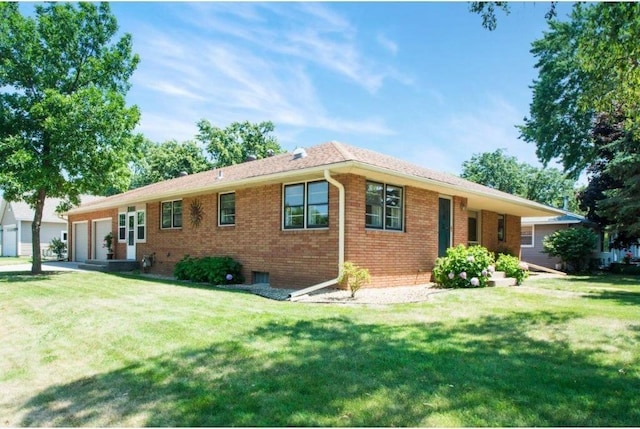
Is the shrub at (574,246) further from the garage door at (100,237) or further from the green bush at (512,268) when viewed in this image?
the garage door at (100,237)

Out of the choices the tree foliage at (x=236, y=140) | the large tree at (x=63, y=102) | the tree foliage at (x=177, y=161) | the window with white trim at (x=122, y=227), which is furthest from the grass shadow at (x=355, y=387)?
the tree foliage at (x=236, y=140)

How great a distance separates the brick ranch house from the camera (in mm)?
10570

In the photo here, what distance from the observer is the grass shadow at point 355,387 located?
3.24 meters

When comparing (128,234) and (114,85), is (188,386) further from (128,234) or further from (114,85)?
(128,234)

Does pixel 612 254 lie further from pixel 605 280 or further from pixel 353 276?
pixel 353 276

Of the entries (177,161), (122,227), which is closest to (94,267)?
(122,227)

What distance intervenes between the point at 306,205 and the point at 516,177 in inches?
1731

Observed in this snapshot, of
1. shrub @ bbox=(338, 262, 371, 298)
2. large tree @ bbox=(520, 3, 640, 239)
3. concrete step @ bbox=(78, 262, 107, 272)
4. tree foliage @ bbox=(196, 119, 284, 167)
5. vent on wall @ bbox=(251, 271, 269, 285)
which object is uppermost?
tree foliage @ bbox=(196, 119, 284, 167)

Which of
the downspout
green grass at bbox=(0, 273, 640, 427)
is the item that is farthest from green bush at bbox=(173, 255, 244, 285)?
green grass at bbox=(0, 273, 640, 427)

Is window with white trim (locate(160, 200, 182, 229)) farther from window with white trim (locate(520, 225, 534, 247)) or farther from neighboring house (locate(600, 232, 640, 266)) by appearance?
neighboring house (locate(600, 232, 640, 266))

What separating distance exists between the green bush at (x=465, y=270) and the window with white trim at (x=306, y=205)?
3.60 meters

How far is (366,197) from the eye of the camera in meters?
11.0

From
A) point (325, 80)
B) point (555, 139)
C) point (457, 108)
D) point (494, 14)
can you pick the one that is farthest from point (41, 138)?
point (555, 139)

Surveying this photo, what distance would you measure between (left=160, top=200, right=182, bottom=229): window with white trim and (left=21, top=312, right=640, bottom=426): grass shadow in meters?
11.6
